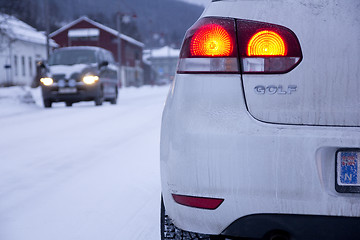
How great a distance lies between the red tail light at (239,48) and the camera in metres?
1.85

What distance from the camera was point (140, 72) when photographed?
80.5 m

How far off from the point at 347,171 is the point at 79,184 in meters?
2.81

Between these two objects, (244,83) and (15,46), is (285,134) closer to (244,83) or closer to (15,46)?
(244,83)

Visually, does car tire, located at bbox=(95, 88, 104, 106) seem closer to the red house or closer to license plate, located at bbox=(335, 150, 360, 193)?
license plate, located at bbox=(335, 150, 360, 193)

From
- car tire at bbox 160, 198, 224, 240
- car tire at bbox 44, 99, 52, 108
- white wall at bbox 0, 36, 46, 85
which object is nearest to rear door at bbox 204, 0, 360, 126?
car tire at bbox 160, 198, 224, 240

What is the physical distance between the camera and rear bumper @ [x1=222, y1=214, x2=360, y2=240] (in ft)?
5.83

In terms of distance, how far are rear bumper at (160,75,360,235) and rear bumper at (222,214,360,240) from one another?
0.02 meters

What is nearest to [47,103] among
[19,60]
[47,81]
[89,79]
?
[47,81]

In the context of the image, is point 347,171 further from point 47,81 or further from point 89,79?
point 47,81

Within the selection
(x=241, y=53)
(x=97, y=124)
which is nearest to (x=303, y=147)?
(x=241, y=53)

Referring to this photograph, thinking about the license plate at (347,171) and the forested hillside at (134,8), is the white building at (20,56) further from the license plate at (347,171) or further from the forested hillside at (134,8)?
the forested hillside at (134,8)

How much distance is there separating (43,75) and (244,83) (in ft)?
39.5

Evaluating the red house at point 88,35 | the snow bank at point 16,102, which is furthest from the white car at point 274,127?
the red house at point 88,35

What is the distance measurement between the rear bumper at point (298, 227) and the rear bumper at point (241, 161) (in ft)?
0.07
